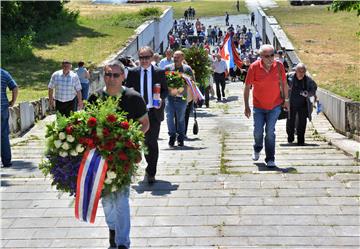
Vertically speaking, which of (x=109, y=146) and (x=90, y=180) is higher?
(x=109, y=146)

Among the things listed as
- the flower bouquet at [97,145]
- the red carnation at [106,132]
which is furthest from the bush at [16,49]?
the red carnation at [106,132]

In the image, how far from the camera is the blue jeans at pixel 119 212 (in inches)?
247

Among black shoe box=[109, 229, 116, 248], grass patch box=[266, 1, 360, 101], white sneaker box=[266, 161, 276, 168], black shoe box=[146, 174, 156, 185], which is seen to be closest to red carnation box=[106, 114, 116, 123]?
black shoe box=[109, 229, 116, 248]

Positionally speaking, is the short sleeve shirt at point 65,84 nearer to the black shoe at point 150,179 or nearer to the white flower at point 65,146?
the black shoe at point 150,179

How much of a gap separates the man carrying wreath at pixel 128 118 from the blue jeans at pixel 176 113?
16.6 ft

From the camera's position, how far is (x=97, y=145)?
20.0 ft

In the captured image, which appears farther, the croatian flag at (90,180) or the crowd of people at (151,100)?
the crowd of people at (151,100)

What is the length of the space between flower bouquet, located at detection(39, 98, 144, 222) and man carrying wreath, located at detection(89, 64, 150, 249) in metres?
0.15

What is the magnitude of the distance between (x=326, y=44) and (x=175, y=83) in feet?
85.9

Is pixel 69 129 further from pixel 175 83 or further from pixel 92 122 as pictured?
pixel 175 83

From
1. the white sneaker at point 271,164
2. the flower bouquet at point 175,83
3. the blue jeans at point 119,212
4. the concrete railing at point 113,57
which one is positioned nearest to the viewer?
the blue jeans at point 119,212

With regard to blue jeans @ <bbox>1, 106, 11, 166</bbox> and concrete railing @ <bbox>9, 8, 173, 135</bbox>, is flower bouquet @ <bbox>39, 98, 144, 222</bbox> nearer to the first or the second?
concrete railing @ <bbox>9, 8, 173, 135</bbox>

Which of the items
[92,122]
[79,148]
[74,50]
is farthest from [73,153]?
[74,50]

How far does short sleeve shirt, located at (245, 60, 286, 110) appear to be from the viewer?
960cm
